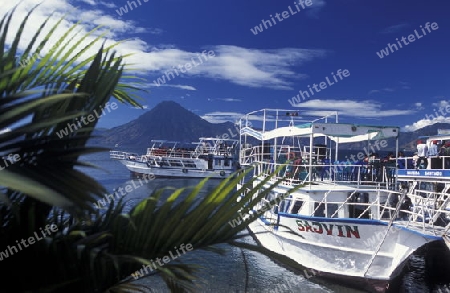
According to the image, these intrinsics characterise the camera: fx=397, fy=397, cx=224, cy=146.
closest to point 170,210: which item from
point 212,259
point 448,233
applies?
point 448,233

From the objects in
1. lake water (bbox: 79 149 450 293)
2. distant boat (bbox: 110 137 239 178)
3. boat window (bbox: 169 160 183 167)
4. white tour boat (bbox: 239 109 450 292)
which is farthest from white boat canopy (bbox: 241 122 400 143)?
boat window (bbox: 169 160 183 167)

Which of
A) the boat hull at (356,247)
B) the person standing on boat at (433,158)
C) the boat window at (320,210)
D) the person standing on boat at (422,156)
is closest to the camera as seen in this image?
the boat hull at (356,247)

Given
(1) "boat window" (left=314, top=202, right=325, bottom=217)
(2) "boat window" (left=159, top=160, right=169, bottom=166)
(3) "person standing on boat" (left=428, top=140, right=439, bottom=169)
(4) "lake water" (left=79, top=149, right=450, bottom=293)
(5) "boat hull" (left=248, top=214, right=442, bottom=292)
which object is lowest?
(4) "lake water" (left=79, top=149, right=450, bottom=293)

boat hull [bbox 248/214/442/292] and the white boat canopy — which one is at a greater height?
the white boat canopy

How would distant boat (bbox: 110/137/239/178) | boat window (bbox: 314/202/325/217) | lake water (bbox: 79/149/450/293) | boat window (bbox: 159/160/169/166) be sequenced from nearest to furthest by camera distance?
1. lake water (bbox: 79/149/450/293)
2. boat window (bbox: 314/202/325/217)
3. distant boat (bbox: 110/137/239/178)
4. boat window (bbox: 159/160/169/166)

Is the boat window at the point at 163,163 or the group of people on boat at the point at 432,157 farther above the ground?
the group of people on boat at the point at 432,157

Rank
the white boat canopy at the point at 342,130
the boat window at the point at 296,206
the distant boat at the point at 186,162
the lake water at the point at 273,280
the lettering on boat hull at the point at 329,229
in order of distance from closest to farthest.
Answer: the lettering on boat hull at the point at 329,229, the lake water at the point at 273,280, the white boat canopy at the point at 342,130, the boat window at the point at 296,206, the distant boat at the point at 186,162

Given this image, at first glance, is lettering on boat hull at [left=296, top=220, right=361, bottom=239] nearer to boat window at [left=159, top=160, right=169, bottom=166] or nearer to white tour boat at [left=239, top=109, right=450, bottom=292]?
white tour boat at [left=239, top=109, right=450, bottom=292]

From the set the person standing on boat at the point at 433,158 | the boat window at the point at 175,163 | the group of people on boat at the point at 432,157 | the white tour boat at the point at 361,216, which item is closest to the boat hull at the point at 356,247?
the white tour boat at the point at 361,216

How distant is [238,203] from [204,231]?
0.64ft

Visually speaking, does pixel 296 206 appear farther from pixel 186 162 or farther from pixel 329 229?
pixel 186 162

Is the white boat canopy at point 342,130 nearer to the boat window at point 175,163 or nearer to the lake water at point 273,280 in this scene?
the lake water at point 273,280

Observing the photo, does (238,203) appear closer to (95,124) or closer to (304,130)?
(95,124)

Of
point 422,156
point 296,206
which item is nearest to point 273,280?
point 296,206
